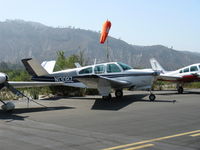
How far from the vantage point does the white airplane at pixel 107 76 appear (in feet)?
52.6

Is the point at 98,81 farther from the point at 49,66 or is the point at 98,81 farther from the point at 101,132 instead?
the point at 101,132

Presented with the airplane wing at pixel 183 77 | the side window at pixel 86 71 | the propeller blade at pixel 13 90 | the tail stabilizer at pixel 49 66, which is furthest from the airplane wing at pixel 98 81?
the airplane wing at pixel 183 77

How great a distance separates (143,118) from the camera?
1009cm

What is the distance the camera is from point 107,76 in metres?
17.6

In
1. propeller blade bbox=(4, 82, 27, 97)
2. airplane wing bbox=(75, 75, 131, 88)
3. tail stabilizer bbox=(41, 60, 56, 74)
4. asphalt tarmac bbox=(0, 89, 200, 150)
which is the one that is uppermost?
tail stabilizer bbox=(41, 60, 56, 74)

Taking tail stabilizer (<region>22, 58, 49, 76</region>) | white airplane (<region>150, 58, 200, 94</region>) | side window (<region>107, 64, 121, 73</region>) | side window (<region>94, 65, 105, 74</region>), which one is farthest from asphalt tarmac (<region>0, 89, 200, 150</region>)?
white airplane (<region>150, 58, 200, 94</region>)

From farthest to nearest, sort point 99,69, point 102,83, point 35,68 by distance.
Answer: point 35,68 < point 99,69 < point 102,83

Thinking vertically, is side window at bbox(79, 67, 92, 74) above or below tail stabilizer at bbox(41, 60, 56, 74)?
below

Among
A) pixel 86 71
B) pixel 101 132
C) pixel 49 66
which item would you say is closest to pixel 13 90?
pixel 101 132

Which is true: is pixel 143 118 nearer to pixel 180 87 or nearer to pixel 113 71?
pixel 113 71

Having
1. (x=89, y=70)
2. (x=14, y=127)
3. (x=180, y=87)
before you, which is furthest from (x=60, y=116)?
(x=180, y=87)

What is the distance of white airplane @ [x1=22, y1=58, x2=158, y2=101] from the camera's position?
52.6 ft

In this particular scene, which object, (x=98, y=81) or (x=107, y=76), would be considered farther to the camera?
(x=107, y=76)

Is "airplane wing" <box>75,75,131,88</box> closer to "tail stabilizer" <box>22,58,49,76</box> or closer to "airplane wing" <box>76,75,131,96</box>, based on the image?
"airplane wing" <box>76,75,131,96</box>
